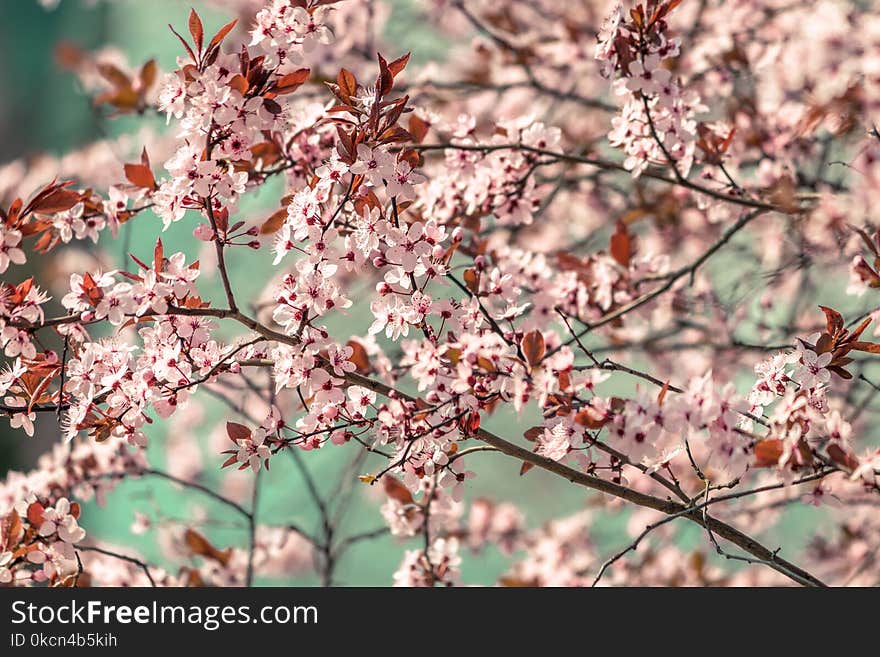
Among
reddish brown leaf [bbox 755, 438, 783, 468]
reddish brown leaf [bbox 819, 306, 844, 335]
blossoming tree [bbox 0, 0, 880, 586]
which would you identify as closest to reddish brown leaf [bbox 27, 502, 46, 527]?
blossoming tree [bbox 0, 0, 880, 586]

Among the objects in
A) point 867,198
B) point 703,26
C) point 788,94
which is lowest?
point 867,198

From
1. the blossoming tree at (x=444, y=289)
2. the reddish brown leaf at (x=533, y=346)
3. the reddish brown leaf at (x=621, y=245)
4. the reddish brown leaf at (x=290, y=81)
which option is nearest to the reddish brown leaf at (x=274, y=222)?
the blossoming tree at (x=444, y=289)

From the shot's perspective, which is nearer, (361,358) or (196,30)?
(196,30)

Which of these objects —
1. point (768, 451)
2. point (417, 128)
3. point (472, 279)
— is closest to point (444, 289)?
point (472, 279)

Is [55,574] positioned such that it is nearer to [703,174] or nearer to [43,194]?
[43,194]

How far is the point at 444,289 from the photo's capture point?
1002 millimetres

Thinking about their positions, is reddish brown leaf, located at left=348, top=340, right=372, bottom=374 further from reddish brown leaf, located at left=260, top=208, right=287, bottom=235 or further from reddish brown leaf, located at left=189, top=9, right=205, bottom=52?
reddish brown leaf, located at left=189, top=9, right=205, bottom=52

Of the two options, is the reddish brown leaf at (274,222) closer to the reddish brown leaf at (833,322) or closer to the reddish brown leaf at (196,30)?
the reddish brown leaf at (196,30)

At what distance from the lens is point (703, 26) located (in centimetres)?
201

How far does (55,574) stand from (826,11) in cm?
161

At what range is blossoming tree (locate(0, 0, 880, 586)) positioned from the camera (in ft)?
2.79

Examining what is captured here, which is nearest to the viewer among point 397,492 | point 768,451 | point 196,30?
point 768,451

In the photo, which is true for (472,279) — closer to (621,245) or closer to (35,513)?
(621,245)
